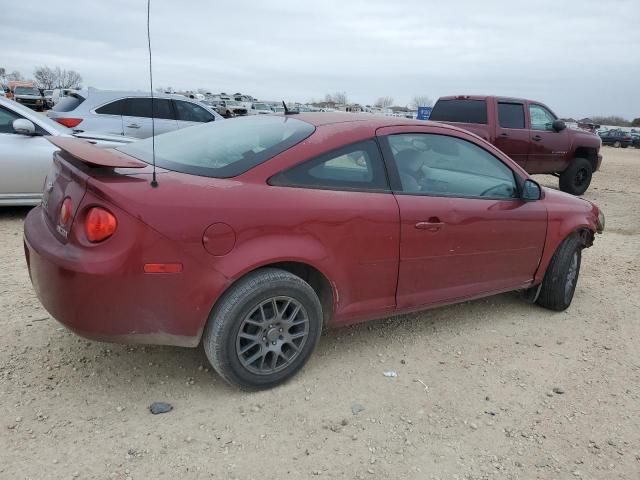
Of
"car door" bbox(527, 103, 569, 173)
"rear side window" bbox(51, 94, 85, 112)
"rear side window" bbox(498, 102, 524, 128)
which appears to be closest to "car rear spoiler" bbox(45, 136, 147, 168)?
"rear side window" bbox(51, 94, 85, 112)

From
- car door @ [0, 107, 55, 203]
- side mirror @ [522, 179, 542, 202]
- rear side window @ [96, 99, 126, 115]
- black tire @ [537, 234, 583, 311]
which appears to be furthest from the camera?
rear side window @ [96, 99, 126, 115]

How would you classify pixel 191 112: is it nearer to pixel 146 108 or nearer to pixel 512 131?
pixel 146 108

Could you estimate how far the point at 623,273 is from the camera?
5.45 metres

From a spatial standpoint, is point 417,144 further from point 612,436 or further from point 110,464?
point 110,464

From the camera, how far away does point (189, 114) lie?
10.2 metres

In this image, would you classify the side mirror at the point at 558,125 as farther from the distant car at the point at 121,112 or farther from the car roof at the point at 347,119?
the car roof at the point at 347,119

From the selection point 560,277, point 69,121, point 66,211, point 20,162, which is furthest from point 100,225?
point 69,121

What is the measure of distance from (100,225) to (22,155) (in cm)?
417

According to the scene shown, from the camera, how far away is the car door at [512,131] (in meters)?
9.61

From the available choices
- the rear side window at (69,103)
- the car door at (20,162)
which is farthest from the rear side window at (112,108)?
the car door at (20,162)

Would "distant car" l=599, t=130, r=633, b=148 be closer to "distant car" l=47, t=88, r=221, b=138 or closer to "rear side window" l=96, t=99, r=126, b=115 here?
"distant car" l=47, t=88, r=221, b=138

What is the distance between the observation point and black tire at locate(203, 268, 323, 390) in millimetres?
2602

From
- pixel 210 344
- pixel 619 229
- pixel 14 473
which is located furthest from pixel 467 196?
pixel 619 229

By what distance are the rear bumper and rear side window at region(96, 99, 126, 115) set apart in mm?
7155
